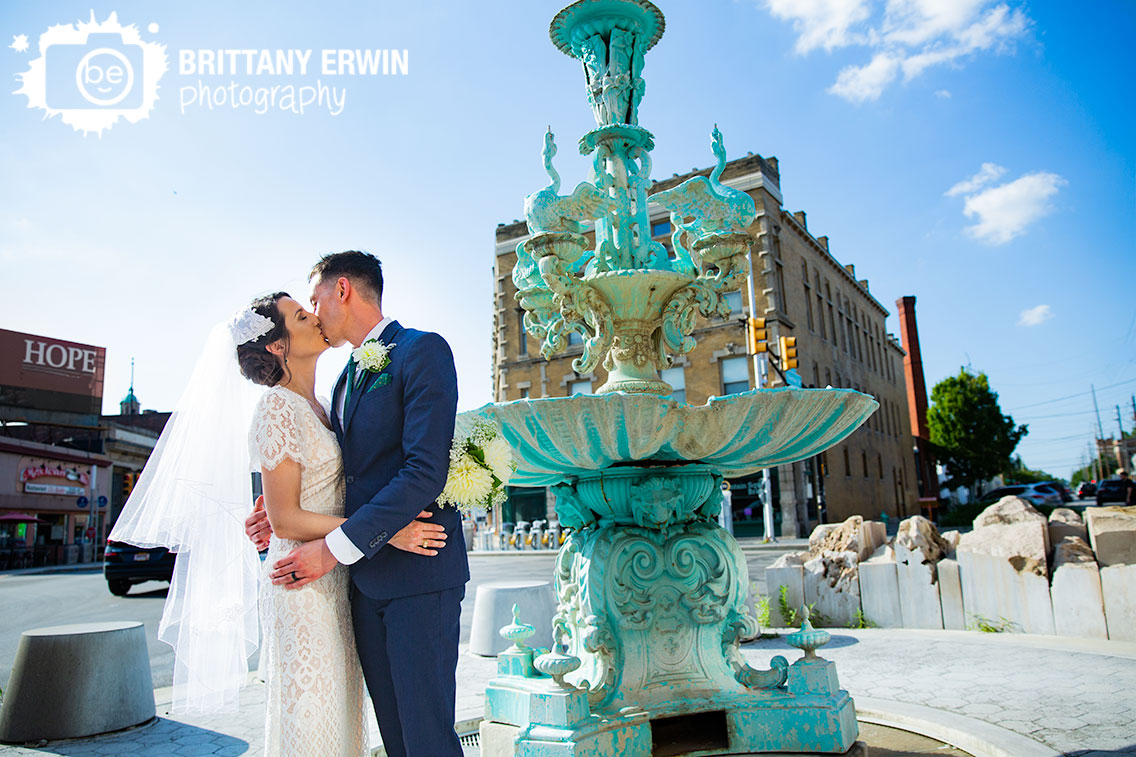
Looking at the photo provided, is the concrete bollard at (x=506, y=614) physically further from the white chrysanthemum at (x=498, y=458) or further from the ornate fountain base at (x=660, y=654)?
the white chrysanthemum at (x=498, y=458)

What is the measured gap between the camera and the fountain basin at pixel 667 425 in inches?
118

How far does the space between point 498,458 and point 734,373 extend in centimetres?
2413

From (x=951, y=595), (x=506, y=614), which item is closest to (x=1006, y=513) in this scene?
(x=951, y=595)

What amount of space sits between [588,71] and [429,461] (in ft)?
11.1

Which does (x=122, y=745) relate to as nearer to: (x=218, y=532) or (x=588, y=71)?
(x=218, y=532)

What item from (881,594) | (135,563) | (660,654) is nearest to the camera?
(660,654)

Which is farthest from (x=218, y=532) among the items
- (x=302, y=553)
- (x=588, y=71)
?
(x=588, y=71)

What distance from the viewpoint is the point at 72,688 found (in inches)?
181

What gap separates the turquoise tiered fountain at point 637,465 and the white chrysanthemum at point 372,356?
741 millimetres

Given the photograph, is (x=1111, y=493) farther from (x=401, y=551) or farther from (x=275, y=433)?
(x=275, y=433)

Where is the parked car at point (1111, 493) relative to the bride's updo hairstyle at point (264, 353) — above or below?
below

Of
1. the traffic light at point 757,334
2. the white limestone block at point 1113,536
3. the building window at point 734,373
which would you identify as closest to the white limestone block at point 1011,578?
the white limestone block at point 1113,536

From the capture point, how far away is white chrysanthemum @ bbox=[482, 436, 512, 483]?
8.10 ft

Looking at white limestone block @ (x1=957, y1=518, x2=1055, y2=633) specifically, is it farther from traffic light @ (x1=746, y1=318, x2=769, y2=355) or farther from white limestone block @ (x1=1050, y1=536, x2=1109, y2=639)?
Answer: traffic light @ (x1=746, y1=318, x2=769, y2=355)
